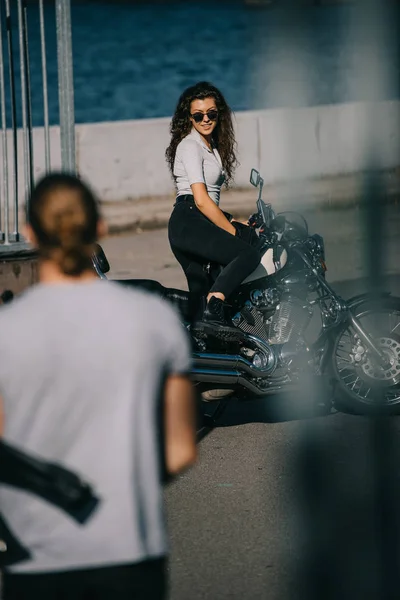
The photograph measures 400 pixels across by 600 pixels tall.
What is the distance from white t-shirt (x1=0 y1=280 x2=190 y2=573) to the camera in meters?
2.67

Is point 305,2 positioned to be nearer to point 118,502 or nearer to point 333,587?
point 333,587

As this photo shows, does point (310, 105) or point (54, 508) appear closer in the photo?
point (54, 508)

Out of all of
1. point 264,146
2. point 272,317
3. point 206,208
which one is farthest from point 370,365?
point 264,146

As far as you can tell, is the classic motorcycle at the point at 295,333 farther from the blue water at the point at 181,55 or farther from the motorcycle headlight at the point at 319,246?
the blue water at the point at 181,55

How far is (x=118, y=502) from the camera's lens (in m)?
2.68

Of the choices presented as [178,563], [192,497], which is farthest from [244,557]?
[192,497]

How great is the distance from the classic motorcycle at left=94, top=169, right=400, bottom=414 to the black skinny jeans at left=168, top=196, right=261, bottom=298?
9 cm

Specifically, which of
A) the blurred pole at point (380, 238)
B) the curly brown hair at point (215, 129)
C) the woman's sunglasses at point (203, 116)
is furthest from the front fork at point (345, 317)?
the woman's sunglasses at point (203, 116)

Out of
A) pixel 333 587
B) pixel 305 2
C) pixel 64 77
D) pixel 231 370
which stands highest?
pixel 305 2

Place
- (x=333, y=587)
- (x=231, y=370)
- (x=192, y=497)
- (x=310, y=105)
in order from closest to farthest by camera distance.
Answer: (x=333, y=587) → (x=192, y=497) → (x=231, y=370) → (x=310, y=105)

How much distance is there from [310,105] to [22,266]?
9531 millimetres

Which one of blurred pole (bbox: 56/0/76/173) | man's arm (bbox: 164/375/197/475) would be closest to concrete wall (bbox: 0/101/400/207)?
blurred pole (bbox: 56/0/76/173)

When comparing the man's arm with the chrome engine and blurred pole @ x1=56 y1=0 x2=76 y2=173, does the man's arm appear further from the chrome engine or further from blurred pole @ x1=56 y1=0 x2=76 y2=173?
blurred pole @ x1=56 y1=0 x2=76 y2=173

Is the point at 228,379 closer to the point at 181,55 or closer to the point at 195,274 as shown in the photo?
the point at 195,274
